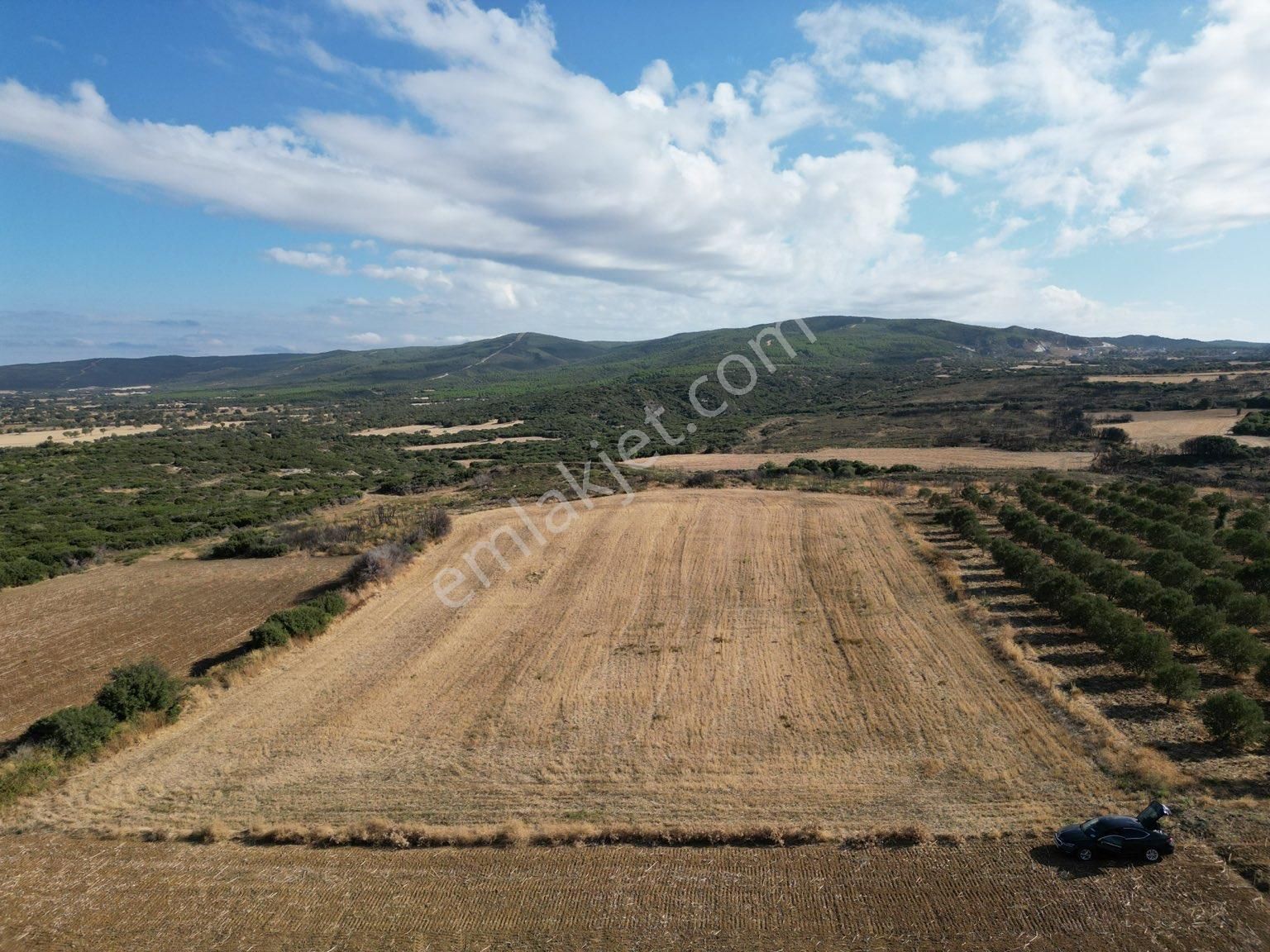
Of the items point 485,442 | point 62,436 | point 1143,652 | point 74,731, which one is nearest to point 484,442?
point 485,442

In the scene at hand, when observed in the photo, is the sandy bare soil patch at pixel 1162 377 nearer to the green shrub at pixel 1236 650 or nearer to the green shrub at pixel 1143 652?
the green shrub at pixel 1236 650

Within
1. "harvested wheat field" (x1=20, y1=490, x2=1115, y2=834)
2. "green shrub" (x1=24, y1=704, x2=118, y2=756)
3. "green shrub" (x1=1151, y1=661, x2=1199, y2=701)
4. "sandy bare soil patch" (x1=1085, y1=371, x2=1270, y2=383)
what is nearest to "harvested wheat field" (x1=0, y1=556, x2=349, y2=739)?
"green shrub" (x1=24, y1=704, x2=118, y2=756)

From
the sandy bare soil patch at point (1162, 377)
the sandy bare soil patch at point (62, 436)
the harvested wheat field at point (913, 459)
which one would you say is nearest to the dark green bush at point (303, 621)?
the harvested wheat field at point (913, 459)

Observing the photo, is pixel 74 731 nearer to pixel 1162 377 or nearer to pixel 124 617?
pixel 124 617

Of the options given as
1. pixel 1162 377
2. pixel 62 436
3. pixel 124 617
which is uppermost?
pixel 1162 377

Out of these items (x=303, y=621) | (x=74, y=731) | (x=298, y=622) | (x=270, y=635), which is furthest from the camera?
(x=303, y=621)

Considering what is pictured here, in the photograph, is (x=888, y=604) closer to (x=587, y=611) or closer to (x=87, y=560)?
(x=587, y=611)

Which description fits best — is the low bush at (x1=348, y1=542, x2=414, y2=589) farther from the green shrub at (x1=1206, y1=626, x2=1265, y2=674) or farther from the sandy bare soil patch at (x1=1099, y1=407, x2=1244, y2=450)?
the sandy bare soil patch at (x1=1099, y1=407, x2=1244, y2=450)

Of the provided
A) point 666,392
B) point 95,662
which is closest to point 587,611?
point 95,662
